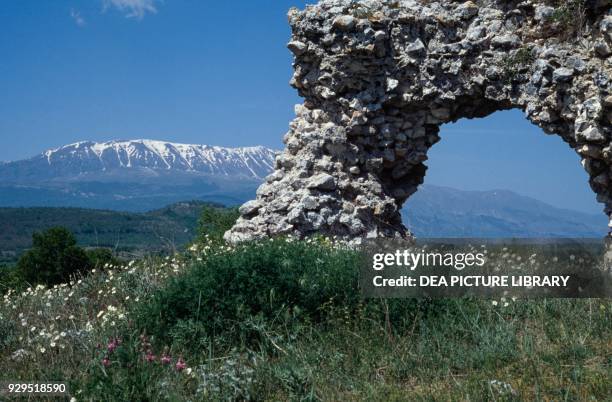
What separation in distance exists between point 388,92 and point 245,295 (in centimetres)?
636

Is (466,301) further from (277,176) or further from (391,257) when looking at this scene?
(277,176)

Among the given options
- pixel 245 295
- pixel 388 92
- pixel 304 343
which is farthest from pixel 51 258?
pixel 304 343

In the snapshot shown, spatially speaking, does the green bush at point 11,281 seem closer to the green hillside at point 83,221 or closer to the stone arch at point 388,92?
the stone arch at point 388,92

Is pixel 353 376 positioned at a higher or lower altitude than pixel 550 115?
lower

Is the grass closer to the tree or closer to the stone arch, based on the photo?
the stone arch

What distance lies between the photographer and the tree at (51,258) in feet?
84.1

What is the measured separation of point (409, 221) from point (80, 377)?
829cm

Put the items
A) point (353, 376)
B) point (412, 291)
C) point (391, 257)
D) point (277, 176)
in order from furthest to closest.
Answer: point (277, 176) < point (391, 257) < point (412, 291) < point (353, 376)

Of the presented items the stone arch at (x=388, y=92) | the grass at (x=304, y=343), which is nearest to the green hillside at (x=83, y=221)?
the stone arch at (x=388, y=92)

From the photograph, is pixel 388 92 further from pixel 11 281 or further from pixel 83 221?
pixel 83 221

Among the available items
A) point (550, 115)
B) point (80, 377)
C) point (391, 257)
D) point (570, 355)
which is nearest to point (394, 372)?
point (570, 355)

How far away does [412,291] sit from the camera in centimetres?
684

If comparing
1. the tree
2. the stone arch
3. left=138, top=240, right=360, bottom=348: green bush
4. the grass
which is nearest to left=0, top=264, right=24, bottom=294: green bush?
the tree

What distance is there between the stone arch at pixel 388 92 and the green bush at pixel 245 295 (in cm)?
413
